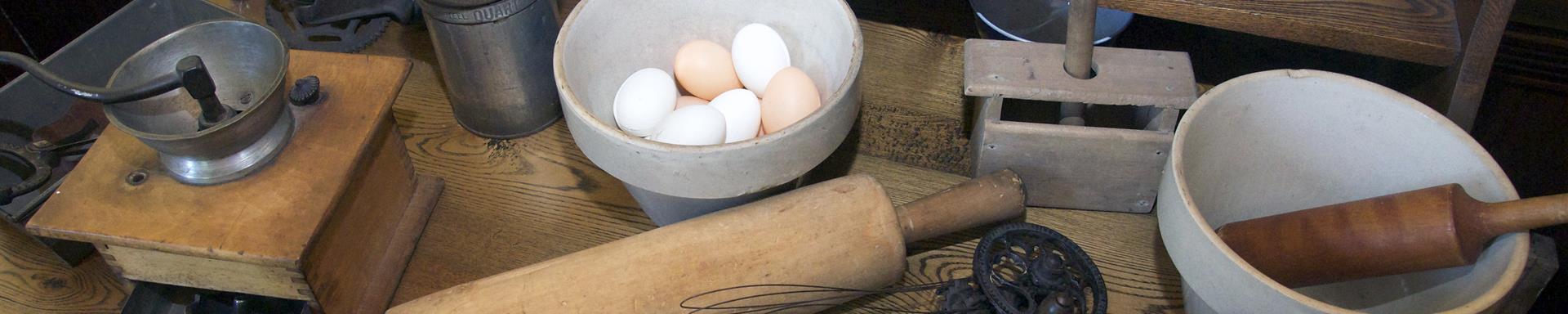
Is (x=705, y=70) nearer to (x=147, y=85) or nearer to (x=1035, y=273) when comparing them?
(x=1035, y=273)

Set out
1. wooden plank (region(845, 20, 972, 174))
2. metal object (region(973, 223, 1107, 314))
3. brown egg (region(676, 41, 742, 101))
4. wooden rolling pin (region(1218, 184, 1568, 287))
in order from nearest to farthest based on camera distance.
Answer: wooden rolling pin (region(1218, 184, 1568, 287))
metal object (region(973, 223, 1107, 314))
brown egg (region(676, 41, 742, 101))
wooden plank (region(845, 20, 972, 174))

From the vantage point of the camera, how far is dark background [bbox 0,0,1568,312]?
4.49 feet

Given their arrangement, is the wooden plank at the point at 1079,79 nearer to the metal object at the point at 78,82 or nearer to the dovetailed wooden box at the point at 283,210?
the dovetailed wooden box at the point at 283,210

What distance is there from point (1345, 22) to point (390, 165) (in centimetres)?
112

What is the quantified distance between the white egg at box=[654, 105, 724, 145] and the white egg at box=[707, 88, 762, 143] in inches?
1.1

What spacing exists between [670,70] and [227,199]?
20.0 inches

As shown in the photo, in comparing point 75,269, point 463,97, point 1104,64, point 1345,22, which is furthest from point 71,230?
point 1345,22

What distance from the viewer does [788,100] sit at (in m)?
1.07

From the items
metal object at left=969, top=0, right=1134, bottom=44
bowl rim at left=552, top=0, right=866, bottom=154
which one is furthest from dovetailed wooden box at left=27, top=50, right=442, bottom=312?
metal object at left=969, top=0, right=1134, bottom=44

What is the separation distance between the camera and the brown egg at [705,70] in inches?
46.0

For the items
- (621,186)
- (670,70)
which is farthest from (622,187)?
(670,70)

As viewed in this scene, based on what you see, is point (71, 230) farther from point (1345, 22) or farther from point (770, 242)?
point (1345, 22)

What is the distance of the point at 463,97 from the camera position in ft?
4.31

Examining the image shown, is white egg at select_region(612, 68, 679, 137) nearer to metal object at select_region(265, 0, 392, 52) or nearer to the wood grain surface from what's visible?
the wood grain surface
